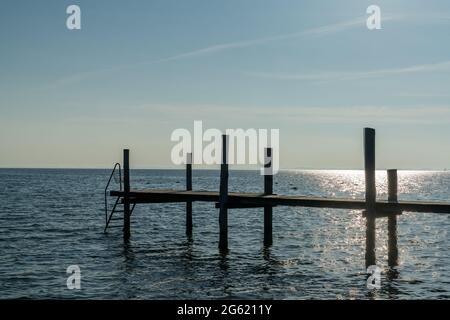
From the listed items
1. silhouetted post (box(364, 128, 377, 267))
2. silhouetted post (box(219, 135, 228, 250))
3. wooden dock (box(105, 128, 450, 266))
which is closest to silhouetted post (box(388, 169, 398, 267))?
wooden dock (box(105, 128, 450, 266))

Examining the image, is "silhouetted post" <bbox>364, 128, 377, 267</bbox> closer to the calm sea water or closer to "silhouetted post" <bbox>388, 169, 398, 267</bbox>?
"silhouetted post" <bbox>388, 169, 398, 267</bbox>

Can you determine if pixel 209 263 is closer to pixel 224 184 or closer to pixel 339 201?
pixel 224 184

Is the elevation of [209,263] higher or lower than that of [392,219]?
lower

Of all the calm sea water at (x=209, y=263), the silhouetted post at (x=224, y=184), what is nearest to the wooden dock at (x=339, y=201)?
the silhouetted post at (x=224, y=184)

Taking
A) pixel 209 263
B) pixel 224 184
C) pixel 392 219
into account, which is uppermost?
pixel 224 184

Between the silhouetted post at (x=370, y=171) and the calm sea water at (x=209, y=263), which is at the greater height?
the silhouetted post at (x=370, y=171)

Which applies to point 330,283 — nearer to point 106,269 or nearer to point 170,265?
point 170,265

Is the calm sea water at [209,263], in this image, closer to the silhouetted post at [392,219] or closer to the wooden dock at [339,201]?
the silhouetted post at [392,219]

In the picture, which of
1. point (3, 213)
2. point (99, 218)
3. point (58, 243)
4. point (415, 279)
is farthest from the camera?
point (3, 213)

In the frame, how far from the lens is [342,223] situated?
3597 centimetres

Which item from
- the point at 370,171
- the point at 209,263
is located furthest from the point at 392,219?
the point at 209,263

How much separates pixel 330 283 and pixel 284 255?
5.06 meters
